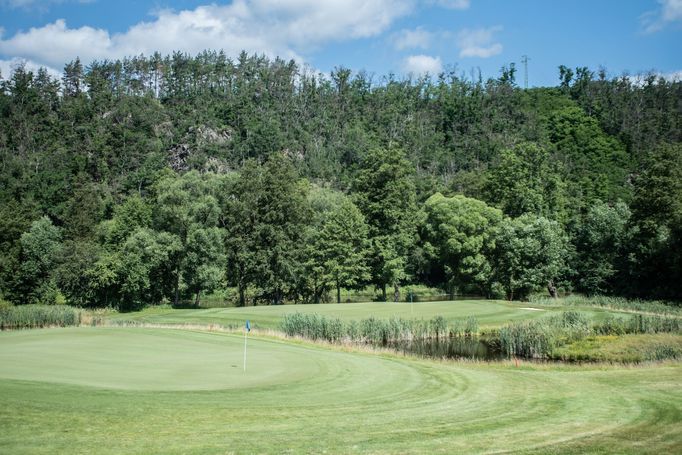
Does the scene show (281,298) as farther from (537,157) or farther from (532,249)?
(537,157)

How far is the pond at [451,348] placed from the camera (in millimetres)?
32188

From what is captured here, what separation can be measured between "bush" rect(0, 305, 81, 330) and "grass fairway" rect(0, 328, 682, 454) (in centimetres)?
1989

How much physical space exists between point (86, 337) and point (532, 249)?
161ft

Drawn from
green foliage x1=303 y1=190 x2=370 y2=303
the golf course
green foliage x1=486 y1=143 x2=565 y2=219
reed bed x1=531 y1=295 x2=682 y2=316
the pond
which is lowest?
the pond

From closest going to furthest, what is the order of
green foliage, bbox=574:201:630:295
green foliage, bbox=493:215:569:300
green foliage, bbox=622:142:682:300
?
green foliage, bbox=622:142:682:300 → green foliage, bbox=493:215:569:300 → green foliage, bbox=574:201:630:295

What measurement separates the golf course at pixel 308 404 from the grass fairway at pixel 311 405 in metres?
0.04

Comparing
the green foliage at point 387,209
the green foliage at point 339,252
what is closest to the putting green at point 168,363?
the green foliage at point 339,252

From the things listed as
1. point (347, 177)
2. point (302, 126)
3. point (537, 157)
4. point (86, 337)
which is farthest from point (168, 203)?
point (302, 126)

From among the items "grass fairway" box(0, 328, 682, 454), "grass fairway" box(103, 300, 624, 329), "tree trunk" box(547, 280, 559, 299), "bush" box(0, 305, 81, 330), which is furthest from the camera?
"tree trunk" box(547, 280, 559, 299)

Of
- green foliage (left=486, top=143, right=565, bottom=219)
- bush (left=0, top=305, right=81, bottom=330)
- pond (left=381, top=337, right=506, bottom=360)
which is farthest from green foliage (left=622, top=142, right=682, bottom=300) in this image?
bush (left=0, top=305, right=81, bottom=330)

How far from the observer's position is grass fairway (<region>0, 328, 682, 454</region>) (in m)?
11.6

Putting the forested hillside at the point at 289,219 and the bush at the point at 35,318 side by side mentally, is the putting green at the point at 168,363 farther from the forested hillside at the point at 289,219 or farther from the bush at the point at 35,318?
the forested hillside at the point at 289,219

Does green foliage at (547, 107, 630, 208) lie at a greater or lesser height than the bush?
greater

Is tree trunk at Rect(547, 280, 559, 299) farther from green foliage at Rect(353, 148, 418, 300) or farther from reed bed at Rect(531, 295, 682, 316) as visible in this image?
green foliage at Rect(353, 148, 418, 300)
